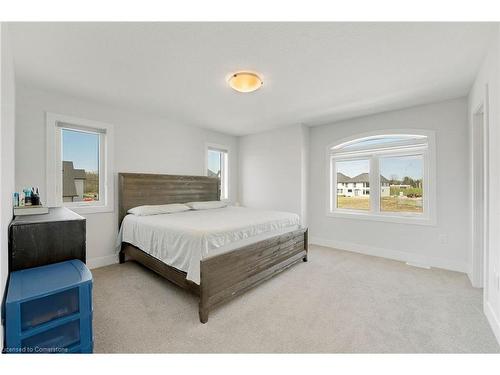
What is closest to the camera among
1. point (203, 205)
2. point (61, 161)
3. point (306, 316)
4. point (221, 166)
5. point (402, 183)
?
point (306, 316)

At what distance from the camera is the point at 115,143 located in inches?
136


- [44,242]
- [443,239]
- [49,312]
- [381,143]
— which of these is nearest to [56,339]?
[49,312]

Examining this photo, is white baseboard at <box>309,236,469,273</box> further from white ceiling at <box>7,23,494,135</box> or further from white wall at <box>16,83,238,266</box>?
white wall at <box>16,83,238,266</box>

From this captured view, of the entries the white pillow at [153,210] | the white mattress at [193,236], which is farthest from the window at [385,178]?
the white pillow at [153,210]

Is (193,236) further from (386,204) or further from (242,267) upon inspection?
(386,204)

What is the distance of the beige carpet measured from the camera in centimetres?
165

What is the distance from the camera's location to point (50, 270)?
5.17 ft

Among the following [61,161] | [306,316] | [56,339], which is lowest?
[306,316]

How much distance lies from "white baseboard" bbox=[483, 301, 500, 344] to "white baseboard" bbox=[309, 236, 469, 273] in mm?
1303

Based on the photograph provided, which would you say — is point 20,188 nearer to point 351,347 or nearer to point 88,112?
point 88,112

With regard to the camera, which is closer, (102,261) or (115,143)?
(102,261)

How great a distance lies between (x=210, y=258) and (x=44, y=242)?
1256 millimetres
